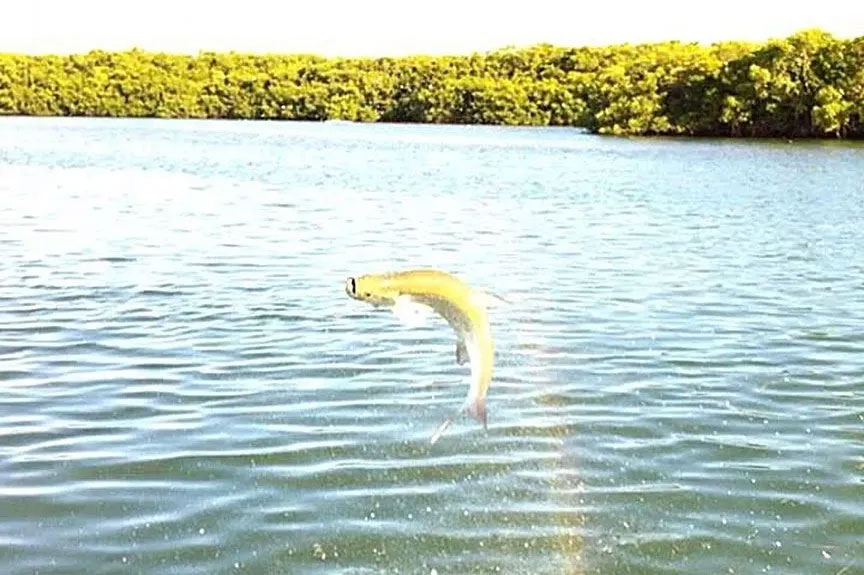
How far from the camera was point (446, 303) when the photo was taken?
511 centimetres

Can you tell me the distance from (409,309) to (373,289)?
0.21 meters

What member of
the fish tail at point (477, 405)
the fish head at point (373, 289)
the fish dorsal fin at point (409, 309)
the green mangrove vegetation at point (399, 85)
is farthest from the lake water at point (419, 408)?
the green mangrove vegetation at point (399, 85)

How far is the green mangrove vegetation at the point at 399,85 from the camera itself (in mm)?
127000

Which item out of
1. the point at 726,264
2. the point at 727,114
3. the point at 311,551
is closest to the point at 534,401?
the point at 311,551

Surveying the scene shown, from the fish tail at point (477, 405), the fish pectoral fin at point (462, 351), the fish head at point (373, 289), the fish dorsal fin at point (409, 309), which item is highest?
the fish head at point (373, 289)

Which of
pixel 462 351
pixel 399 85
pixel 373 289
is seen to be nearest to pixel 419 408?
pixel 462 351

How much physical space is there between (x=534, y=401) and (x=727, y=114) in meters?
108

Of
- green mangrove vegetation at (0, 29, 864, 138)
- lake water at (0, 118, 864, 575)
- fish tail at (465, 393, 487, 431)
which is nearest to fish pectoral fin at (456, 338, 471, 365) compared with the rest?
fish tail at (465, 393, 487, 431)

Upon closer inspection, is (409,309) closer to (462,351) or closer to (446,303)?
(446,303)

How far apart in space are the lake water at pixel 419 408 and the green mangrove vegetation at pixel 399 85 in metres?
101

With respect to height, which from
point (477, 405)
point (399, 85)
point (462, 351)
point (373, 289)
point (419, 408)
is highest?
point (399, 85)

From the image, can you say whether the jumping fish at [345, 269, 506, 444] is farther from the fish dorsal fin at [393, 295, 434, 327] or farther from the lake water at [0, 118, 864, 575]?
the lake water at [0, 118, 864, 575]

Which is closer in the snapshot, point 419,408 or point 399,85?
point 419,408

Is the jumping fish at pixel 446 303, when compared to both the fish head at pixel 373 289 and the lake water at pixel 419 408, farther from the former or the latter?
the lake water at pixel 419 408
